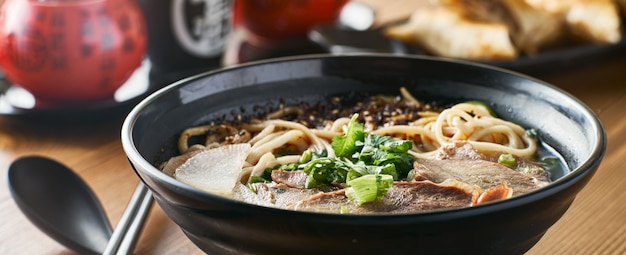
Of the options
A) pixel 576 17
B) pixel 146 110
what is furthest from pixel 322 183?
pixel 576 17

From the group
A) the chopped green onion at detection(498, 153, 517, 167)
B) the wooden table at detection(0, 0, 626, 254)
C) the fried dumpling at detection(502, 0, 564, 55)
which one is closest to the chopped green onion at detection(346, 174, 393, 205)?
the chopped green onion at detection(498, 153, 517, 167)

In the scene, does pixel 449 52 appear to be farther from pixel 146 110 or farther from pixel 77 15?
pixel 146 110

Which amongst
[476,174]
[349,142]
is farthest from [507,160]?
[349,142]

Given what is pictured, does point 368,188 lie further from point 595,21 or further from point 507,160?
point 595,21

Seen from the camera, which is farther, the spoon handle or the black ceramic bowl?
the spoon handle

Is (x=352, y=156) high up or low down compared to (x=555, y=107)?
down

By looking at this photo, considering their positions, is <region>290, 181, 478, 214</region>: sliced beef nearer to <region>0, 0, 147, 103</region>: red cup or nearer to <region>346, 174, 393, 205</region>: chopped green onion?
<region>346, 174, 393, 205</region>: chopped green onion
